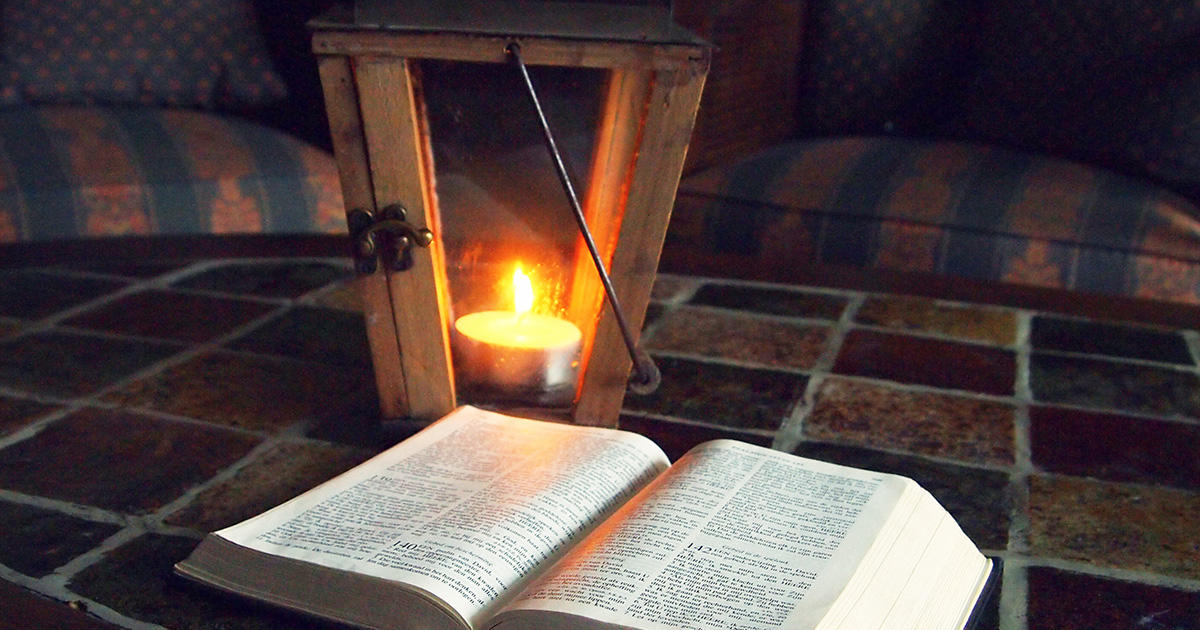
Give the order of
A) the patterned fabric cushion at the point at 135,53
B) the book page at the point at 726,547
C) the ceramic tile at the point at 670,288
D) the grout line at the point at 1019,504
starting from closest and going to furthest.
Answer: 1. the book page at the point at 726,547
2. the grout line at the point at 1019,504
3. the ceramic tile at the point at 670,288
4. the patterned fabric cushion at the point at 135,53

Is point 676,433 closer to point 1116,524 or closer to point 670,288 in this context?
point 1116,524

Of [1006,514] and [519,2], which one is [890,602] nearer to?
[1006,514]

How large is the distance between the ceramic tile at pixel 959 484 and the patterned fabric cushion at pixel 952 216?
1.31m

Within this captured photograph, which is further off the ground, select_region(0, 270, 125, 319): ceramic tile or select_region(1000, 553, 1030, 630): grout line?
select_region(0, 270, 125, 319): ceramic tile

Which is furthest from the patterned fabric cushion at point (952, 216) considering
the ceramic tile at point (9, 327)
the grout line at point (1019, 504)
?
the ceramic tile at point (9, 327)

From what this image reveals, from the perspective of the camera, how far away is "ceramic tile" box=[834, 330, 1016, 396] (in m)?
1.02

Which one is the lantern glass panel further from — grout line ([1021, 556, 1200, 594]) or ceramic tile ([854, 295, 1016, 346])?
ceramic tile ([854, 295, 1016, 346])

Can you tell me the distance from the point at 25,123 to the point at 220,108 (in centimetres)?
44

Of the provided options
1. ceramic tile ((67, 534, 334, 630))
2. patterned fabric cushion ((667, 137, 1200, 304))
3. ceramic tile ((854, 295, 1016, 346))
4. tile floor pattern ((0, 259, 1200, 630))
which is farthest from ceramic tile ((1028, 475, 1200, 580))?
patterned fabric cushion ((667, 137, 1200, 304))

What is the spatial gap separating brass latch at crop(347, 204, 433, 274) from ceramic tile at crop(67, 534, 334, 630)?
0.85ft

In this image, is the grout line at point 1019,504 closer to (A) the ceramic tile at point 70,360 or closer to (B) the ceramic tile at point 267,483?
(B) the ceramic tile at point 267,483

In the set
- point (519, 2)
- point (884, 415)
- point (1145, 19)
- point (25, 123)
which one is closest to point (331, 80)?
point (519, 2)

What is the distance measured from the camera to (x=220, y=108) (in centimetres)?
255

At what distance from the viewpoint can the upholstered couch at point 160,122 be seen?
2193mm
